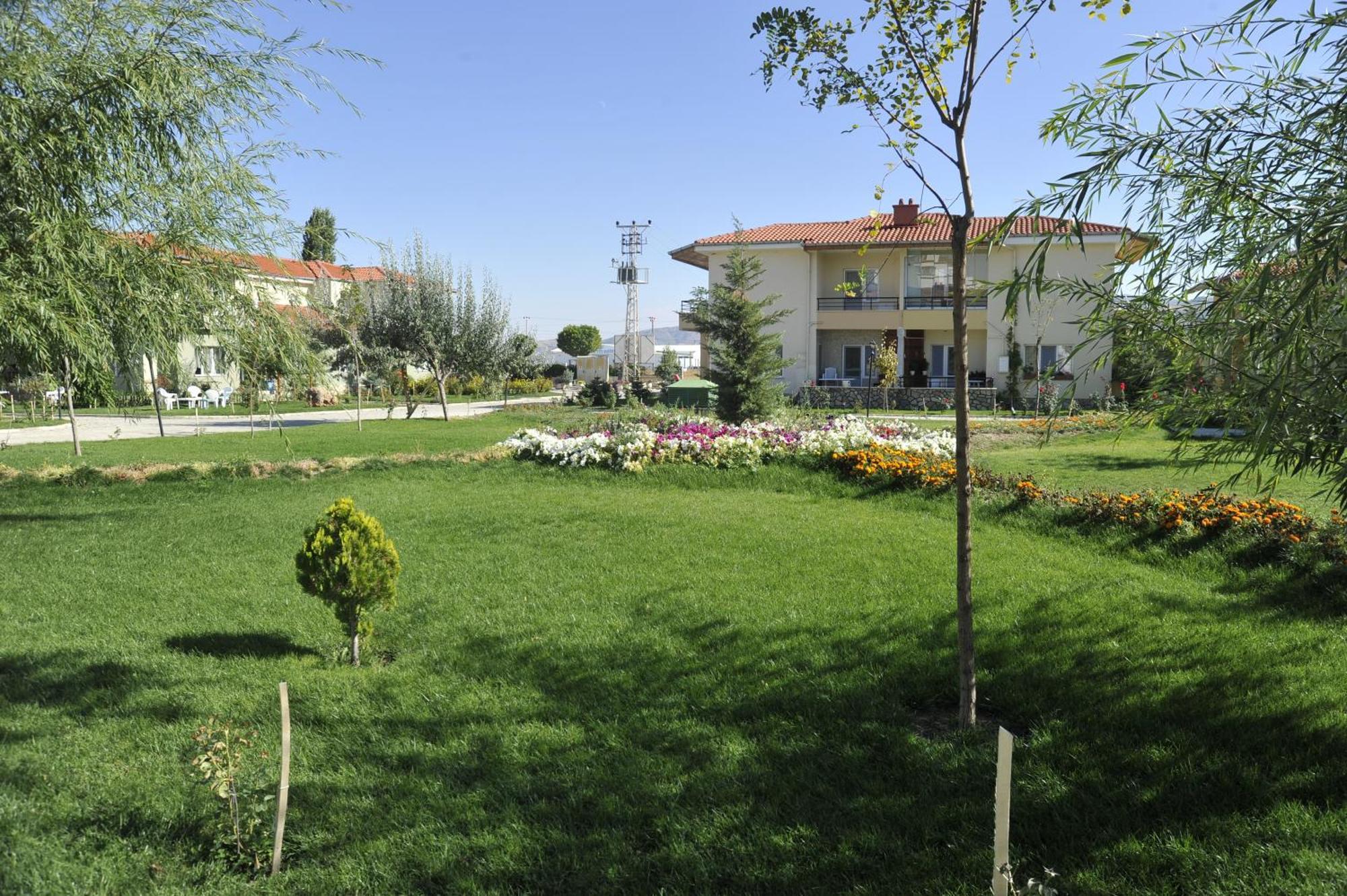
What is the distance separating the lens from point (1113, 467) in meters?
13.1

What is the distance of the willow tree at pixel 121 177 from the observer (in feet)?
17.1

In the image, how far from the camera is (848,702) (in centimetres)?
457

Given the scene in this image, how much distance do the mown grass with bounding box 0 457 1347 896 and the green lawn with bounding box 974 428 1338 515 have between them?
293cm

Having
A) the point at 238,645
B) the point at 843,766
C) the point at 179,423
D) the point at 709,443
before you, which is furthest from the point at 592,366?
the point at 843,766

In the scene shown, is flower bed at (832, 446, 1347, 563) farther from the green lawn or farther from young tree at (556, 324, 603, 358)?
young tree at (556, 324, 603, 358)

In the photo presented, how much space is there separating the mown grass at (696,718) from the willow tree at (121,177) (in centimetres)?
229

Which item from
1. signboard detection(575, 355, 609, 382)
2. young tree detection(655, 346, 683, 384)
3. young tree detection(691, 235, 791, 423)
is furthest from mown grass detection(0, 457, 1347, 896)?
signboard detection(575, 355, 609, 382)

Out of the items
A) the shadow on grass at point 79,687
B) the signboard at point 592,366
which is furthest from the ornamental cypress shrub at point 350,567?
the signboard at point 592,366

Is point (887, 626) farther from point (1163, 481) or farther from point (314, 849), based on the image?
point (1163, 481)

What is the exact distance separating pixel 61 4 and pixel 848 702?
6.94 m

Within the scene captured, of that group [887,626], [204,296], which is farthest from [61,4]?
[887,626]

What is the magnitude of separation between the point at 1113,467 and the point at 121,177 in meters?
13.1

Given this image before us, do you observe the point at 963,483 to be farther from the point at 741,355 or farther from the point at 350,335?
the point at 350,335

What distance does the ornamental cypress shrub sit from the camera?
5.32m
